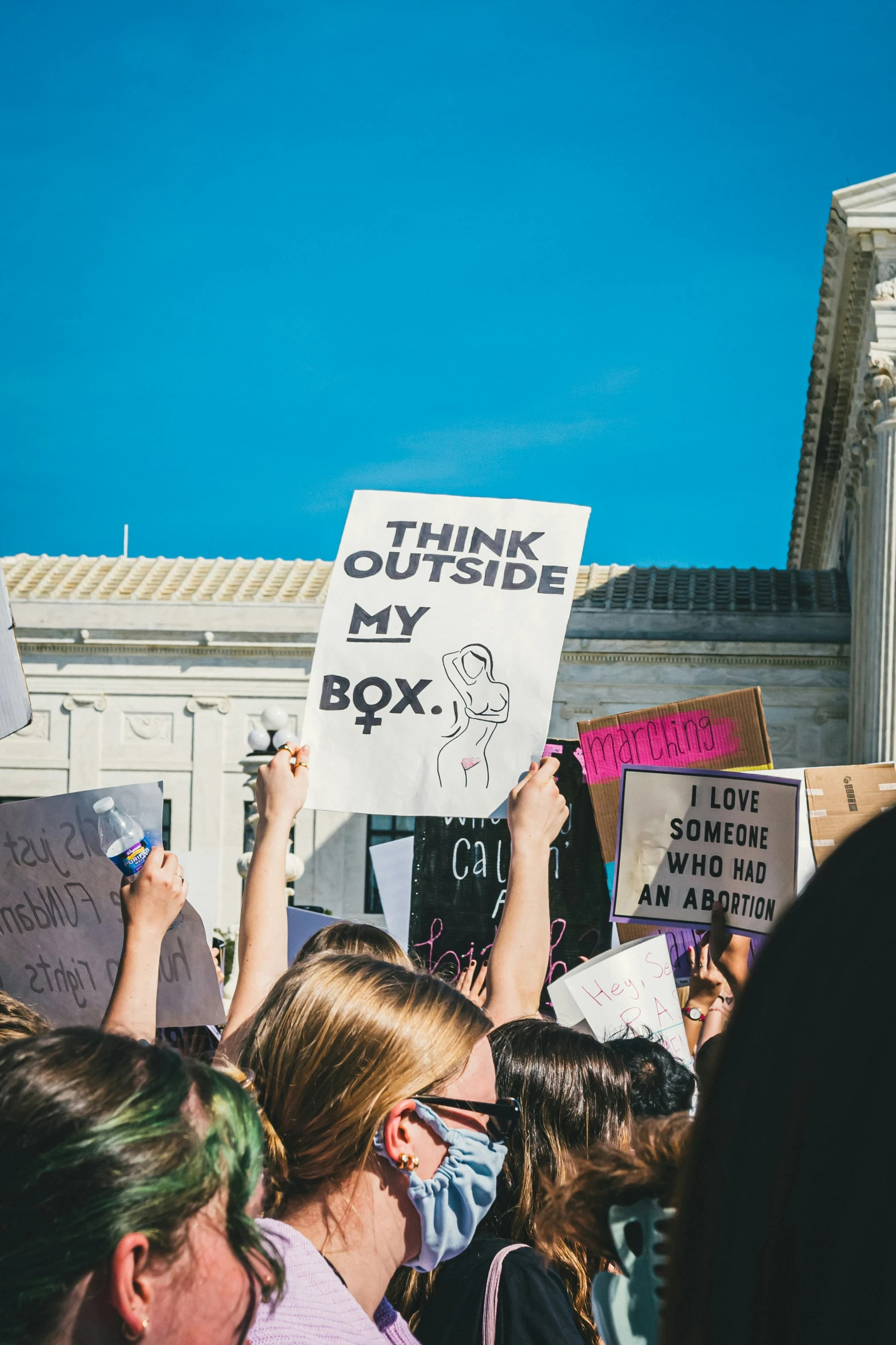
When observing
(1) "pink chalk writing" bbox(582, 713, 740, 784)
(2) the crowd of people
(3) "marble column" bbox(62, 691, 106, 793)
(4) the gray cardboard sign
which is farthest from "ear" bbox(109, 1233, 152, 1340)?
(3) "marble column" bbox(62, 691, 106, 793)

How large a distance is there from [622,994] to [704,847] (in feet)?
2.10

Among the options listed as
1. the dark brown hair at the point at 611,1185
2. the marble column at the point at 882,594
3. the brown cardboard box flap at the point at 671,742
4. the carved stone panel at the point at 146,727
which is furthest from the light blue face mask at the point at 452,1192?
the carved stone panel at the point at 146,727

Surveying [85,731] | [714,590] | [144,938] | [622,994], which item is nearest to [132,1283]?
[144,938]

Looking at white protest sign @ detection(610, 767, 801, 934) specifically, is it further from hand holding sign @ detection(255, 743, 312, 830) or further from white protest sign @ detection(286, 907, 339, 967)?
hand holding sign @ detection(255, 743, 312, 830)

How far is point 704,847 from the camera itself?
199 inches

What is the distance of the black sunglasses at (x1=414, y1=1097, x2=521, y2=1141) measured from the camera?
2148mm

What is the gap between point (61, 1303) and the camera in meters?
1.42

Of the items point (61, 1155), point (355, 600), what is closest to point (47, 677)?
point (355, 600)

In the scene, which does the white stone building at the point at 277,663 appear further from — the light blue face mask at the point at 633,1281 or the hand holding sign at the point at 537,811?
the light blue face mask at the point at 633,1281

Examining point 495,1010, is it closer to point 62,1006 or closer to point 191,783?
point 62,1006

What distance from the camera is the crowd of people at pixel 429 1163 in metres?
0.86

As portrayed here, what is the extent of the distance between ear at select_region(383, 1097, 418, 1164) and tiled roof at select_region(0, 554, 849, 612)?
22793 millimetres

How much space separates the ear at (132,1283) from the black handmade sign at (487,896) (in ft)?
15.8

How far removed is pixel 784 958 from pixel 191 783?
25.2 meters
